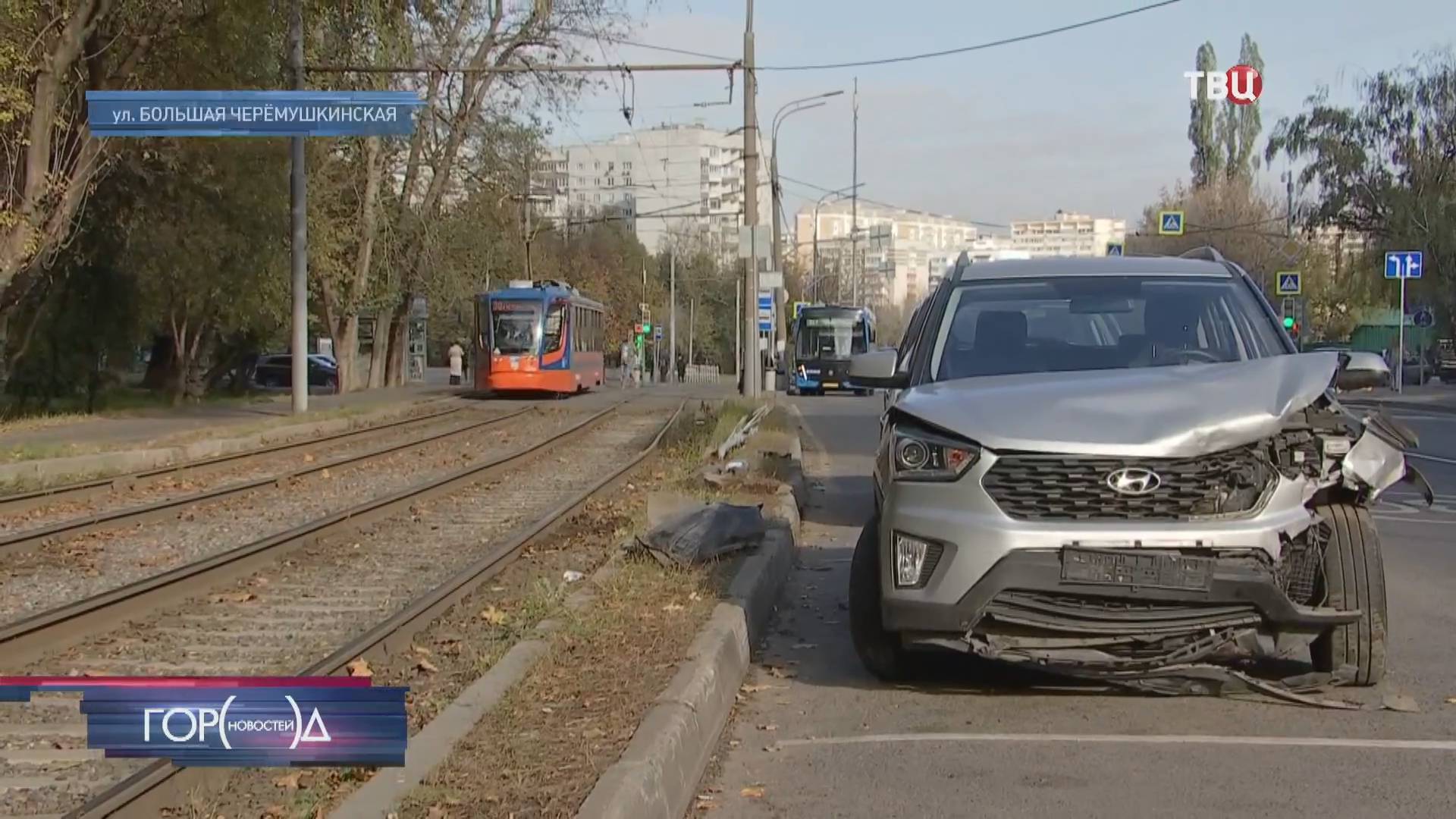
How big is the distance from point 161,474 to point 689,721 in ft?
42.4

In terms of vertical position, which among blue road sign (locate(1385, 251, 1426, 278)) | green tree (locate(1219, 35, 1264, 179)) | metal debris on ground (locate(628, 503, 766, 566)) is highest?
green tree (locate(1219, 35, 1264, 179))

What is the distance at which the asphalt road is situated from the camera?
482 cm

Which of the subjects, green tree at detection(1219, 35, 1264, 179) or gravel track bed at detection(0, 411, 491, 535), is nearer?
gravel track bed at detection(0, 411, 491, 535)

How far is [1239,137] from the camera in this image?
2643 inches

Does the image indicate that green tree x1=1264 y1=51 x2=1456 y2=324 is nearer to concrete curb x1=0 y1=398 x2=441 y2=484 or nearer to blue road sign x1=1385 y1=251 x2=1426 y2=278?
blue road sign x1=1385 y1=251 x2=1426 y2=278

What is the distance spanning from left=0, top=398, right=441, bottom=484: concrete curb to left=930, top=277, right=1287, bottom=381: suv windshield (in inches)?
458

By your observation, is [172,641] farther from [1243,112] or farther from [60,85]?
[1243,112]

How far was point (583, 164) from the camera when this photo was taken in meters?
149

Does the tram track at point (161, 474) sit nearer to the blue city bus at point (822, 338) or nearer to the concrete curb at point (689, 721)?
the concrete curb at point (689, 721)

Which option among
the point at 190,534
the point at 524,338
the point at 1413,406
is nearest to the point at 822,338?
the point at 524,338

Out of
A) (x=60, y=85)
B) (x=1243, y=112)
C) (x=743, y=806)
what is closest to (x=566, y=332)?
(x=60, y=85)

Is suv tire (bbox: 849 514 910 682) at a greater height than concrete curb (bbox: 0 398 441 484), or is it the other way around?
suv tire (bbox: 849 514 910 682)

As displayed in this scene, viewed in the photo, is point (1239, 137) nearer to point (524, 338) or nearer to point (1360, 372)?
point (524, 338)

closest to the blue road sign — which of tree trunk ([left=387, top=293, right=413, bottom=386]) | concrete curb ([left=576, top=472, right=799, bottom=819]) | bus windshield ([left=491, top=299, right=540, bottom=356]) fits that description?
bus windshield ([left=491, top=299, right=540, bottom=356])
